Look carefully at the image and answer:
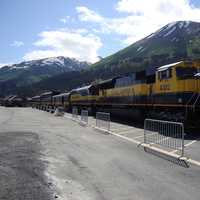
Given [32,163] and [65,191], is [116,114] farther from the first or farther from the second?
[65,191]

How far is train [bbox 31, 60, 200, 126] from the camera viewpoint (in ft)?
59.5

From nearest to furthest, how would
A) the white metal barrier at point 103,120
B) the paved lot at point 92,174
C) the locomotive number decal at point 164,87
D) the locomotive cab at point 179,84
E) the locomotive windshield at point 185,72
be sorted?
the paved lot at point 92,174, the locomotive cab at point 179,84, the locomotive windshield at point 185,72, the locomotive number decal at point 164,87, the white metal barrier at point 103,120

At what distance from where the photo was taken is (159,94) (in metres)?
21.2

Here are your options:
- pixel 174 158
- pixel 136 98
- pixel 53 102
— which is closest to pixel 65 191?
pixel 174 158

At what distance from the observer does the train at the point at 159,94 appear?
1812cm

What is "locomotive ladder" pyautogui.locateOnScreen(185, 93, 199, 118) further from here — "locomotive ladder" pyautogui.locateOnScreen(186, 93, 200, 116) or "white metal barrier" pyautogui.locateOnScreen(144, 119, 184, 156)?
"white metal barrier" pyautogui.locateOnScreen(144, 119, 184, 156)

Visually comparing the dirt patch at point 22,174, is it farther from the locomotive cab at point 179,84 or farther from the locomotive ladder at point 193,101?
the locomotive cab at point 179,84

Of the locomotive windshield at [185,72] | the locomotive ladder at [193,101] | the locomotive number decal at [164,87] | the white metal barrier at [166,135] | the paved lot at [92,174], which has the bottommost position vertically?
the paved lot at [92,174]

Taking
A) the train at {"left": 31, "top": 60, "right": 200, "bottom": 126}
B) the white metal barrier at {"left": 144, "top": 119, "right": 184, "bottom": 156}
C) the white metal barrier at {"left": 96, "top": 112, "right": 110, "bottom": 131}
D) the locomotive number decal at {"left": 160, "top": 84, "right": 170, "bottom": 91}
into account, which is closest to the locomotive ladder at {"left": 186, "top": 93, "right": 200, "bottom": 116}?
the train at {"left": 31, "top": 60, "right": 200, "bottom": 126}

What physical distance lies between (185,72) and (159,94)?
2641mm

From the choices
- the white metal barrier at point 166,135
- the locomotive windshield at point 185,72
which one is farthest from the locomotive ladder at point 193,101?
the white metal barrier at point 166,135

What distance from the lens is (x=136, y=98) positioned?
83.6ft

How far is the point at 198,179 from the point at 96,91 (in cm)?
3351

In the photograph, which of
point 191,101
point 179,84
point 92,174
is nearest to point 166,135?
point 191,101
